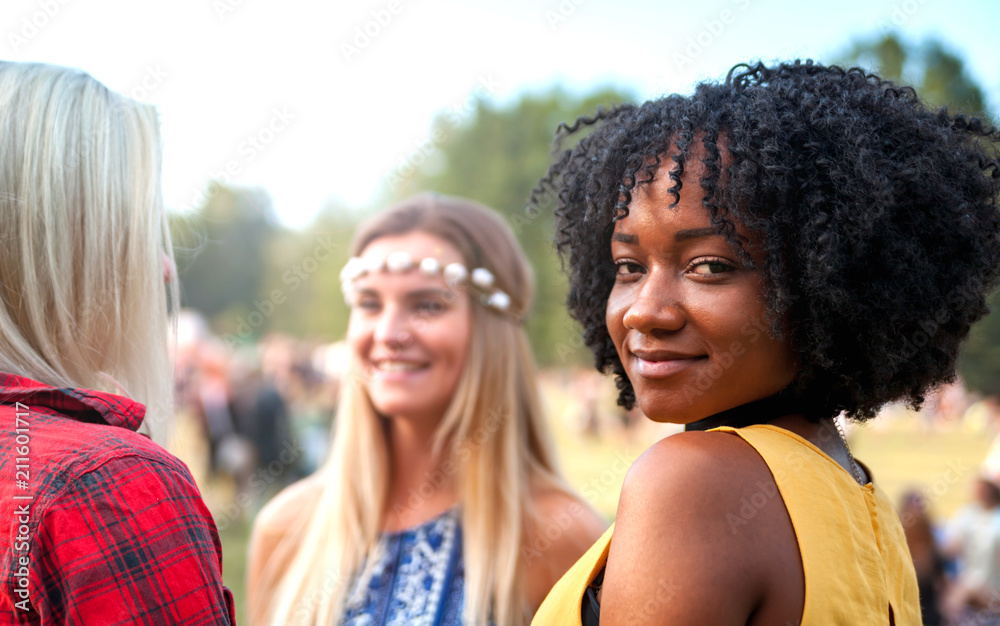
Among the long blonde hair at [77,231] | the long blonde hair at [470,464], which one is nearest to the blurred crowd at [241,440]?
the long blonde hair at [470,464]

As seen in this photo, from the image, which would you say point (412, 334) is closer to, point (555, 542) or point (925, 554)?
point (555, 542)

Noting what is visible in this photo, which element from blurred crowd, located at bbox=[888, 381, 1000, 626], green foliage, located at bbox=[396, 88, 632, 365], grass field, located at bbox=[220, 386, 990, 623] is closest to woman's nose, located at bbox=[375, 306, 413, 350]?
blurred crowd, located at bbox=[888, 381, 1000, 626]

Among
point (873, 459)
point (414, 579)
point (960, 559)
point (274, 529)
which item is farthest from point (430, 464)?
point (873, 459)

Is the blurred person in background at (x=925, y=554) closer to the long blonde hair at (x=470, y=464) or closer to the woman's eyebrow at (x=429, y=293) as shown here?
the long blonde hair at (x=470, y=464)

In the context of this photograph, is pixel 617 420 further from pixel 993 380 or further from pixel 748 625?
pixel 748 625

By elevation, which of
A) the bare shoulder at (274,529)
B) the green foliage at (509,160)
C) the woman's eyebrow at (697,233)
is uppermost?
the green foliage at (509,160)

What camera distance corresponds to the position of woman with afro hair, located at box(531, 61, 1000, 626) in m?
1.12

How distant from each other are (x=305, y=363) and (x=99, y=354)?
19.2 m

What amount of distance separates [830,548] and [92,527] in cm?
111

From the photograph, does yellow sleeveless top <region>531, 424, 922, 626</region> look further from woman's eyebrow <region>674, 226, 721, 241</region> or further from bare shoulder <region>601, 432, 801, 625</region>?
woman's eyebrow <region>674, 226, 721, 241</region>

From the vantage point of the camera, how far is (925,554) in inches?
Result: 224

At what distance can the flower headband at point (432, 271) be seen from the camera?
279 centimetres

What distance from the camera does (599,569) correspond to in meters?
1.28

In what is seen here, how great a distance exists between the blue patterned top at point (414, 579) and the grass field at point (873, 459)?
461 cm
